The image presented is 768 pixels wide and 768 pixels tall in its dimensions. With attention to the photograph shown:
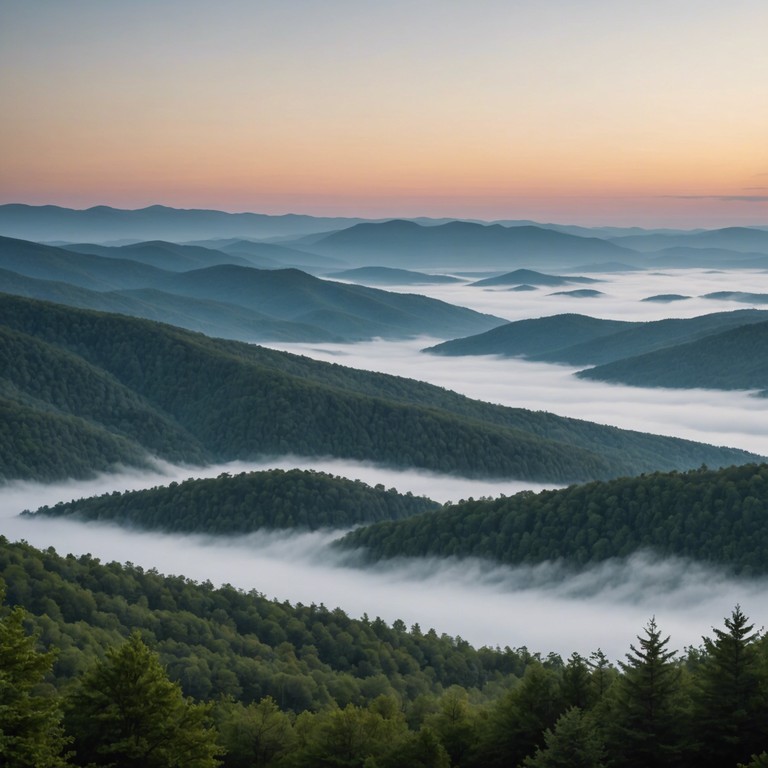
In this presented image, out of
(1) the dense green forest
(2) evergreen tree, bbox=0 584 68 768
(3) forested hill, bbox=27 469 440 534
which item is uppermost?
(2) evergreen tree, bbox=0 584 68 768

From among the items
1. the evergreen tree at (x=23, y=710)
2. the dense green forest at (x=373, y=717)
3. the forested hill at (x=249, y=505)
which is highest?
the evergreen tree at (x=23, y=710)

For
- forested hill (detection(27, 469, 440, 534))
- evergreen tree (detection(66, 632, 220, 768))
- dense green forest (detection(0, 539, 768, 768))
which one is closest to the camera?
dense green forest (detection(0, 539, 768, 768))

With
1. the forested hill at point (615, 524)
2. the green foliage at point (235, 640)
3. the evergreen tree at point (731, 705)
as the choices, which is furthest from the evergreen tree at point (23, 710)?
the forested hill at point (615, 524)

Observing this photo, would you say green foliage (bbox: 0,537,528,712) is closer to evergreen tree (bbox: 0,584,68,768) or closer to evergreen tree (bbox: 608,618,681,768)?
evergreen tree (bbox: 0,584,68,768)

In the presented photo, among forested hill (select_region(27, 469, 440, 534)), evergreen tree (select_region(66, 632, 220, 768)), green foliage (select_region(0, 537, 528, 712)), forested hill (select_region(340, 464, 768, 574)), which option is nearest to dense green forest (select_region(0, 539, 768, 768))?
evergreen tree (select_region(66, 632, 220, 768))

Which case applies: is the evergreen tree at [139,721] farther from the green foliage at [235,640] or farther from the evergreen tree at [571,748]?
the green foliage at [235,640]

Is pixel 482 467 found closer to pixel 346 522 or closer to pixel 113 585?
pixel 346 522
